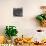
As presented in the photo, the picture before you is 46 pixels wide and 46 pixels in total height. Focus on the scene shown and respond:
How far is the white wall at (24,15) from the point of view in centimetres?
287

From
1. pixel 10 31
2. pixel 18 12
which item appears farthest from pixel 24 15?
pixel 10 31

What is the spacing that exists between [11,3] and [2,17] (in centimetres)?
26

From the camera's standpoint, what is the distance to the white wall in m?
2.87

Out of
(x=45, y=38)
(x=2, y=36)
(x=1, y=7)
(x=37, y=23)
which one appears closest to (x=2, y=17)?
(x=1, y=7)

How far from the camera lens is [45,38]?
9.33 feet

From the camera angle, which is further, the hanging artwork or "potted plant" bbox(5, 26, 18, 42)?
the hanging artwork

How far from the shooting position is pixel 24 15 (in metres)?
2.88

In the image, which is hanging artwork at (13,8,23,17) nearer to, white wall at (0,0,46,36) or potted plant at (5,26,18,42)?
white wall at (0,0,46,36)

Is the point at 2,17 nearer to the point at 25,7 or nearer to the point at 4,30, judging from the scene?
the point at 4,30

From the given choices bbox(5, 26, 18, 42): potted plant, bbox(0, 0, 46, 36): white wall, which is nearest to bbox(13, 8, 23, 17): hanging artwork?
bbox(0, 0, 46, 36): white wall

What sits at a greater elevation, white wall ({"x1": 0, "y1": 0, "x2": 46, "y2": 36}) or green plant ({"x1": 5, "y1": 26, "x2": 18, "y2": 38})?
white wall ({"x1": 0, "y1": 0, "x2": 46, "y2": 36})

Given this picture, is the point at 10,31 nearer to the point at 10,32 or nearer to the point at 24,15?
the point at 10,32

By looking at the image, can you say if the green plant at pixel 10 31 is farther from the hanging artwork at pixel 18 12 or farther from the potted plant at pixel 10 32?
the hanging artwork at pixel 18 12

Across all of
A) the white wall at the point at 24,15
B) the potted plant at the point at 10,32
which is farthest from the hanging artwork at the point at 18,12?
the potted plant at the point at 10,32
